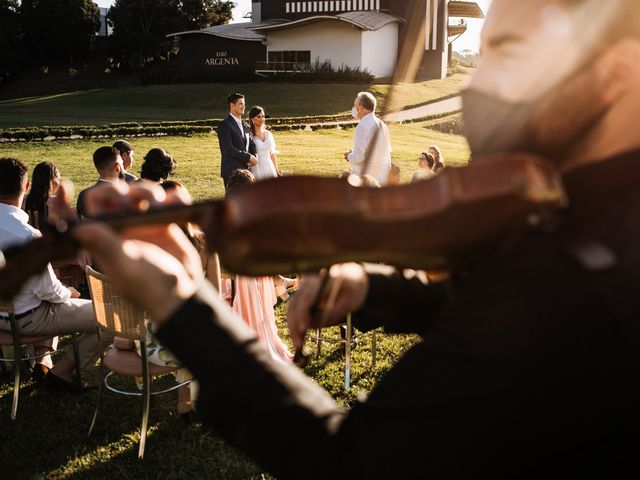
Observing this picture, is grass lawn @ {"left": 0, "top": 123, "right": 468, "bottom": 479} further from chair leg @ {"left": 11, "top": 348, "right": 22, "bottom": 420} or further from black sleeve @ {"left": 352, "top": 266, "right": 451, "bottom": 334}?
black sleeve @ {"left": 352, "top": 266, "right": 451, "bottom": 334}

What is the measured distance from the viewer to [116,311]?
443 cm

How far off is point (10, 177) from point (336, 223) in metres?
4.86

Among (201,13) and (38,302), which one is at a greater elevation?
(201,13)

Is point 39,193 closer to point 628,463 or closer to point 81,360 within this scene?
point 81,360

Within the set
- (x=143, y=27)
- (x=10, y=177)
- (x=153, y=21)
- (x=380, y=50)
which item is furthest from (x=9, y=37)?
(x=10, y=177)

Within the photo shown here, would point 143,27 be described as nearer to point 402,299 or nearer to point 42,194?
point 42,194

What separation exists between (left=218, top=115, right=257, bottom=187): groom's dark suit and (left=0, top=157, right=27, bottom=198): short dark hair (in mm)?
5241

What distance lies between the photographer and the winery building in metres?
44.5

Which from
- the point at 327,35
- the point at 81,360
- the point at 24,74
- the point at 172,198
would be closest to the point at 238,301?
the point at 81,360

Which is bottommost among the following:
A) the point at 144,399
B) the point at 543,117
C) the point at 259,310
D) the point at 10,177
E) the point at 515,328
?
the point at 144,399

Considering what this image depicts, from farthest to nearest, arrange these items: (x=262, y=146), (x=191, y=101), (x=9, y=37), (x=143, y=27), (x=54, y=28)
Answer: (x=143, y=27) → (x=54, y=28) → (x=9, y=37) → (x=191, y=101) → (x=262, y=146)

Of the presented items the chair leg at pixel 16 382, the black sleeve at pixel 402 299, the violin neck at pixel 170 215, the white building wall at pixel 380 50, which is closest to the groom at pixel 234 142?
the chair leg at pixel 16 382

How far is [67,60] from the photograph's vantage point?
193 feet

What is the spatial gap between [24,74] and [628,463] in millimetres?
64444
